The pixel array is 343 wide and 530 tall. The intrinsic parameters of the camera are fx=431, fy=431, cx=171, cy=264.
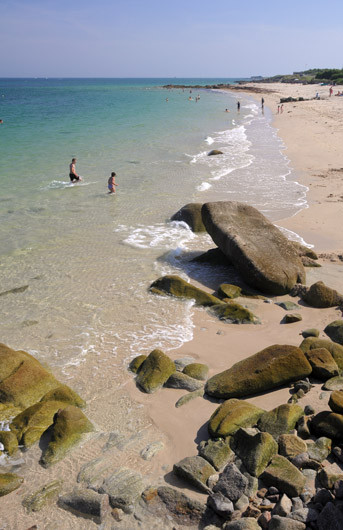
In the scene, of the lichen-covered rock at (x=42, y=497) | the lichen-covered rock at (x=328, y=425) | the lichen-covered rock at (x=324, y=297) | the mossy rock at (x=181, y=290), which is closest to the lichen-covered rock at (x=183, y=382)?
the lichen-covered rock at (x=328, y=425)

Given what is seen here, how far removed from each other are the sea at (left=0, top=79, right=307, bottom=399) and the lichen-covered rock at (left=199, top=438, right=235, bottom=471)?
2.13 metres

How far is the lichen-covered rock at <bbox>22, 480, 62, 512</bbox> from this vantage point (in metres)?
4.54

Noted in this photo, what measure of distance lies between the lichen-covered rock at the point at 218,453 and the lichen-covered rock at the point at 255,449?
10 cm

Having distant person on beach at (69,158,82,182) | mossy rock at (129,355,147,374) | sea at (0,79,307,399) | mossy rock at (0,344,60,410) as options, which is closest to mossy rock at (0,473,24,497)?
mossy rock at (0,344,60,410)

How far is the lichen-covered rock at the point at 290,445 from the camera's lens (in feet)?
15.7

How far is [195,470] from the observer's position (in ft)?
15.3

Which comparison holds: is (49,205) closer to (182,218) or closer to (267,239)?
(182,218)

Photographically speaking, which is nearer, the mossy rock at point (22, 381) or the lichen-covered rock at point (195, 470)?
the lichen-covered rock at point (195, 470)

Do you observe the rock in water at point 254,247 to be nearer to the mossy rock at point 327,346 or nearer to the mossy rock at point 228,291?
the mossy rock at point 228,291

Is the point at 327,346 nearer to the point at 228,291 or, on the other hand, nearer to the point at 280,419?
the point at 280,419

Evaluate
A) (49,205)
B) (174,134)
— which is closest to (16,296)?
(49,205)

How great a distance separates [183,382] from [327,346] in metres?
2.32

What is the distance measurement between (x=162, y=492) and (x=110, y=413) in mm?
1647

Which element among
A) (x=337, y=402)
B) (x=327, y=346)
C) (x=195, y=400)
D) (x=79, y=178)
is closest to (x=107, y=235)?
(x=79, y=178)
